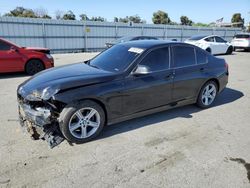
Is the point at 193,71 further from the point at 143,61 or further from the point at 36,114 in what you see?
the point at 36,114

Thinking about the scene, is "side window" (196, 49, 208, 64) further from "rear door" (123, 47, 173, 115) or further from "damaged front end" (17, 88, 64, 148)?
"damaged front end" (17, 88, 64, 148)

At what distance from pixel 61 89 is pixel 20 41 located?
15.7 m

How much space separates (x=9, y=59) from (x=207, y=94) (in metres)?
6.98

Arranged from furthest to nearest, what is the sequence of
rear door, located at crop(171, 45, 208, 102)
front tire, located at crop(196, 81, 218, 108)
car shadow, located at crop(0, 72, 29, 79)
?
car shadow, located at crop(0, 72, 29, 79) → front tire, located at crop(196, 81, 218, 108) → rear door, located at crop(171, 45, 208, 102)

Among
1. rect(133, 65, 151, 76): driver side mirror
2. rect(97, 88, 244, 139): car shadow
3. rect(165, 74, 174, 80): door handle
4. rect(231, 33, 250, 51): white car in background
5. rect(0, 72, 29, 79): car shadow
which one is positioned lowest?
rect(97, 88, 244, 139): car shadow

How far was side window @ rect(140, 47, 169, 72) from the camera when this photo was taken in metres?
4.41

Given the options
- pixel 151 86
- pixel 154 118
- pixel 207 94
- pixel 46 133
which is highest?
pixel 151 86

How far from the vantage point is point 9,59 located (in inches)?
336

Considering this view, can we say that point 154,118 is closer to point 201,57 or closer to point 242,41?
point 201,57

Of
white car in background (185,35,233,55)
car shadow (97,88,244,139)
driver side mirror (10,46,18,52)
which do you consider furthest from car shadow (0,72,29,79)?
white car in background (185,35,233,55)

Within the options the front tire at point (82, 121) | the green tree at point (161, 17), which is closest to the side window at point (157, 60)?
the front tire at point (82, 121)

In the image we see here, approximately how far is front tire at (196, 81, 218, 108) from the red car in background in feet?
20.7

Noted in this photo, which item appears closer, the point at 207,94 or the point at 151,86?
the point at 151,86

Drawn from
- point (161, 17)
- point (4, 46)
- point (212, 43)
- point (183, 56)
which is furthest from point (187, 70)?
point (161, 17)
